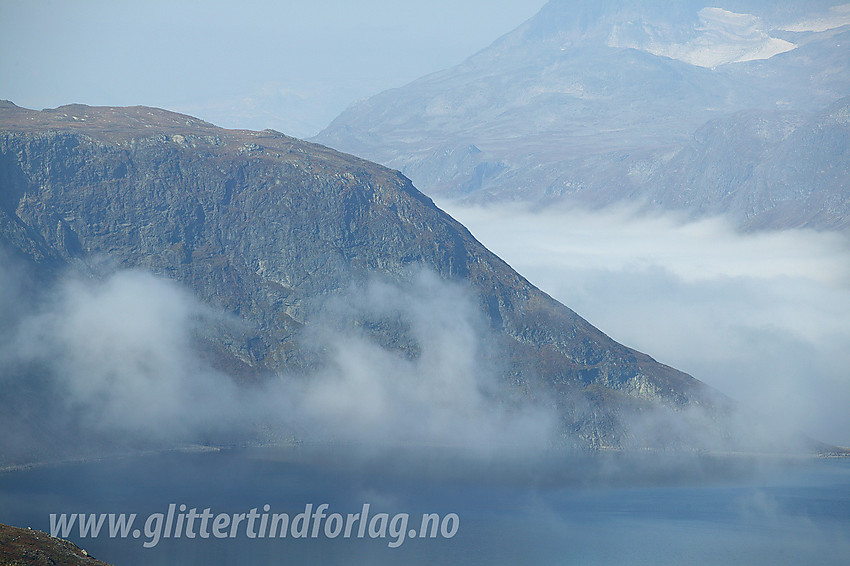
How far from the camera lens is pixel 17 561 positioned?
171625mm

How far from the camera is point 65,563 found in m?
180

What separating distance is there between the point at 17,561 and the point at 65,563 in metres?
9.62
